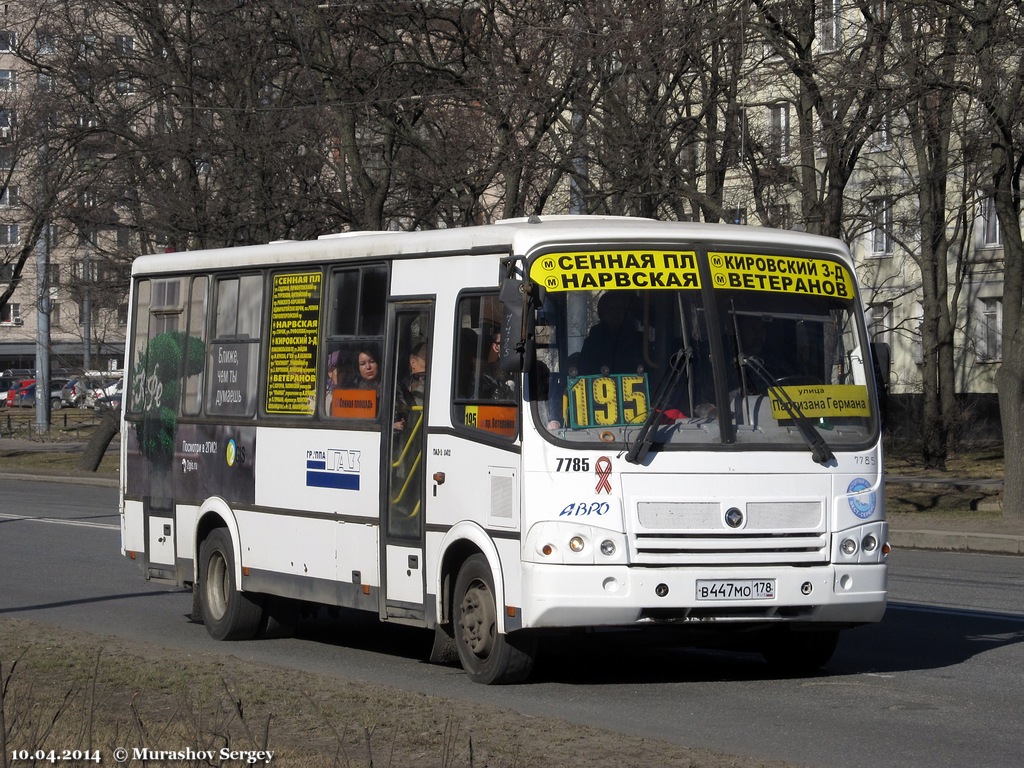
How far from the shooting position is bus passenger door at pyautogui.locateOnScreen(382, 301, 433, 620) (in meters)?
10.5

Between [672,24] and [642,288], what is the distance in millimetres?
12579

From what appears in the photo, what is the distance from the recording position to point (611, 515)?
30.7ft

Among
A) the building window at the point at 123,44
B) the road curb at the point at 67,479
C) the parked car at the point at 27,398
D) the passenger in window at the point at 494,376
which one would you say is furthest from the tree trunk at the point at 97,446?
the parked car at the point at 27,398

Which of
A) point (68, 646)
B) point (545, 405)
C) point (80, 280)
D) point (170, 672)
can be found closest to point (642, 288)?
point (545, 405)

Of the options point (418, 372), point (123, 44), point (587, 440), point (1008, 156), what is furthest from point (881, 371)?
point (123, 44)

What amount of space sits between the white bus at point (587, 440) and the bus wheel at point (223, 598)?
0.75m

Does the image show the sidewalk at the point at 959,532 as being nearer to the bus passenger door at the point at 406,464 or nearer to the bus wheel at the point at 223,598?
the bus wheel at the point at 223,598

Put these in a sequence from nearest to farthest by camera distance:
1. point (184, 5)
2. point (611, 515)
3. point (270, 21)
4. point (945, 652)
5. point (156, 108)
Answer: point (611, 515), point (945, 652), point (270, 21), point (184, 5), point (156, 108)

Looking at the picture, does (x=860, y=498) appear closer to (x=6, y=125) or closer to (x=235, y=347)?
(x=235, y=347)

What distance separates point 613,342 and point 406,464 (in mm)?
1775

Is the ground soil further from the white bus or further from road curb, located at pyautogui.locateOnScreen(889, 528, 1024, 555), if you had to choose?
road curb, located at pyautogui.locateOnScreen(889, 528, 1024, 555)

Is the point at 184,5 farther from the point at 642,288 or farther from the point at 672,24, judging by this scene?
the point at 642,288

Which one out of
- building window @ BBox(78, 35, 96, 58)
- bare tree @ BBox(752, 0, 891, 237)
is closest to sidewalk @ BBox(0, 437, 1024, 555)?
bare tree @ BBox(752, 0, 891, 237)

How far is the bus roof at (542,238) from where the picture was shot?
32.2ft
